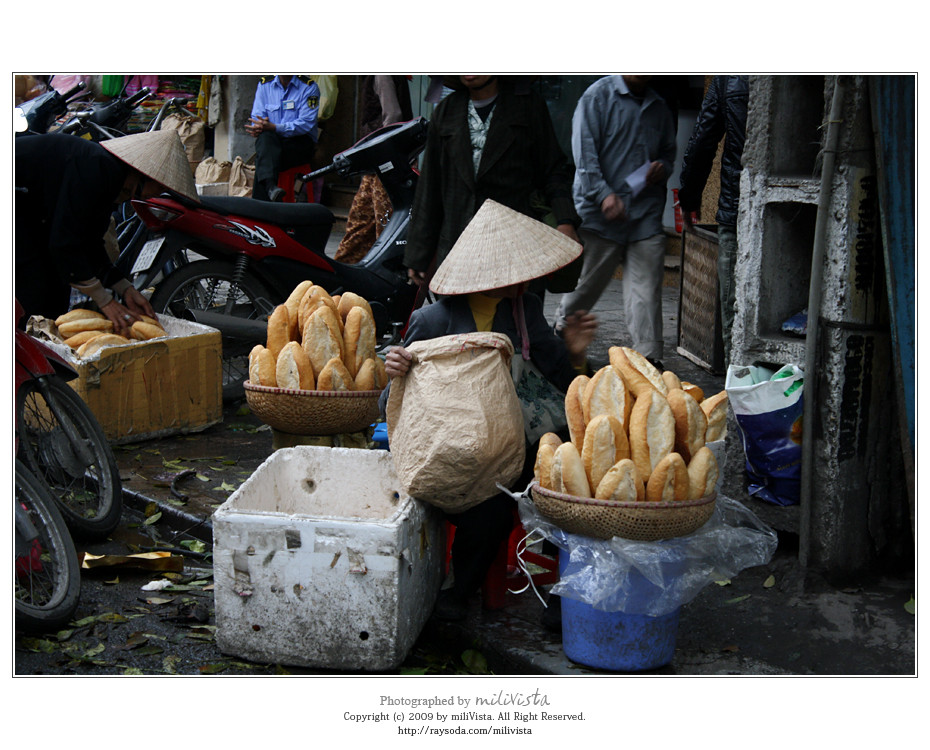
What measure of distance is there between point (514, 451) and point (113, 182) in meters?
2.69

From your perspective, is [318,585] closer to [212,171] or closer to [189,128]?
[212,171]

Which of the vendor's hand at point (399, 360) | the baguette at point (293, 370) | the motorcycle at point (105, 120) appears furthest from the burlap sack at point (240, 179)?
the vendor's hand at point (399, 360)

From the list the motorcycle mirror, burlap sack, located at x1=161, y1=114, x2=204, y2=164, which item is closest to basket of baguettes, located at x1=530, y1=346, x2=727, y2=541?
the motorcycle mirror

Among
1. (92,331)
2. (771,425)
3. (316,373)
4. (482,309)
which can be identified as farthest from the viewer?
(92,331)

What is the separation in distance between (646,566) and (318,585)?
98 centimetres

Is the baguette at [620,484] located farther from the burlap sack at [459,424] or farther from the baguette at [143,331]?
the baguette at [143,331]

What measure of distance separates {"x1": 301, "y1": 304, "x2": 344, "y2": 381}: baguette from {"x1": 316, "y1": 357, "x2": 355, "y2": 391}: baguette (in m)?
0.06

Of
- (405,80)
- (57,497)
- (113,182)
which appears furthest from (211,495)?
(405,80)

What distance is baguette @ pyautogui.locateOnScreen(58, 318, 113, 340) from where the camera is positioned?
4980 mm

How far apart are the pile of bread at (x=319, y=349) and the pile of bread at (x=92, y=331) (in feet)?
3.58

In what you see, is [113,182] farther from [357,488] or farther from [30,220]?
[357,488]

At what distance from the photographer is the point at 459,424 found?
3094 millimetres

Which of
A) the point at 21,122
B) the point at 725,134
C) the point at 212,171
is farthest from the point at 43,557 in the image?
the point at 212,171

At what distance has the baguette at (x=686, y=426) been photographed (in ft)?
9.89
